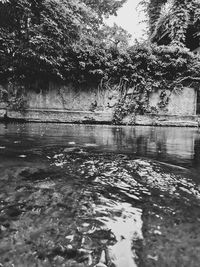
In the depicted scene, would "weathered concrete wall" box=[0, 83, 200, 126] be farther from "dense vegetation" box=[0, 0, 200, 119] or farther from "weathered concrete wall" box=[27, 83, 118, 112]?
"dense vegetation" box=[0, 0, 200, 119]

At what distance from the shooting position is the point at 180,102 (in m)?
8.33

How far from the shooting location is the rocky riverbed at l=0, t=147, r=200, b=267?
0.63 metres

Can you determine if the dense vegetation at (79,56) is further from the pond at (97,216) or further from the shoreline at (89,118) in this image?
the pond at (97,216)

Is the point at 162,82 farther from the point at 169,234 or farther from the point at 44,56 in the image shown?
the point at 169,234

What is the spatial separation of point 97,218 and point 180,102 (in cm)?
823

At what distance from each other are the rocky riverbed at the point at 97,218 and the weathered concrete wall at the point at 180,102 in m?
7.10

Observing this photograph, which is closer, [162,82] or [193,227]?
[193,227]

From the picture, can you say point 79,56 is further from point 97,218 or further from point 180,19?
point 97,218

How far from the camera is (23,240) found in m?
0.68

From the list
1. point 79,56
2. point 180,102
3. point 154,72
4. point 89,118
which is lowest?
point 89,118

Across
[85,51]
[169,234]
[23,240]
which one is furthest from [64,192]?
[85,51]

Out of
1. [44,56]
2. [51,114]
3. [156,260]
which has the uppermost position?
[44,56]

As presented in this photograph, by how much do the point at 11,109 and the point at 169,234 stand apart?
23.5 ft

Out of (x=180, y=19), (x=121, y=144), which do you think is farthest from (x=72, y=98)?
(x=180, y=19)
